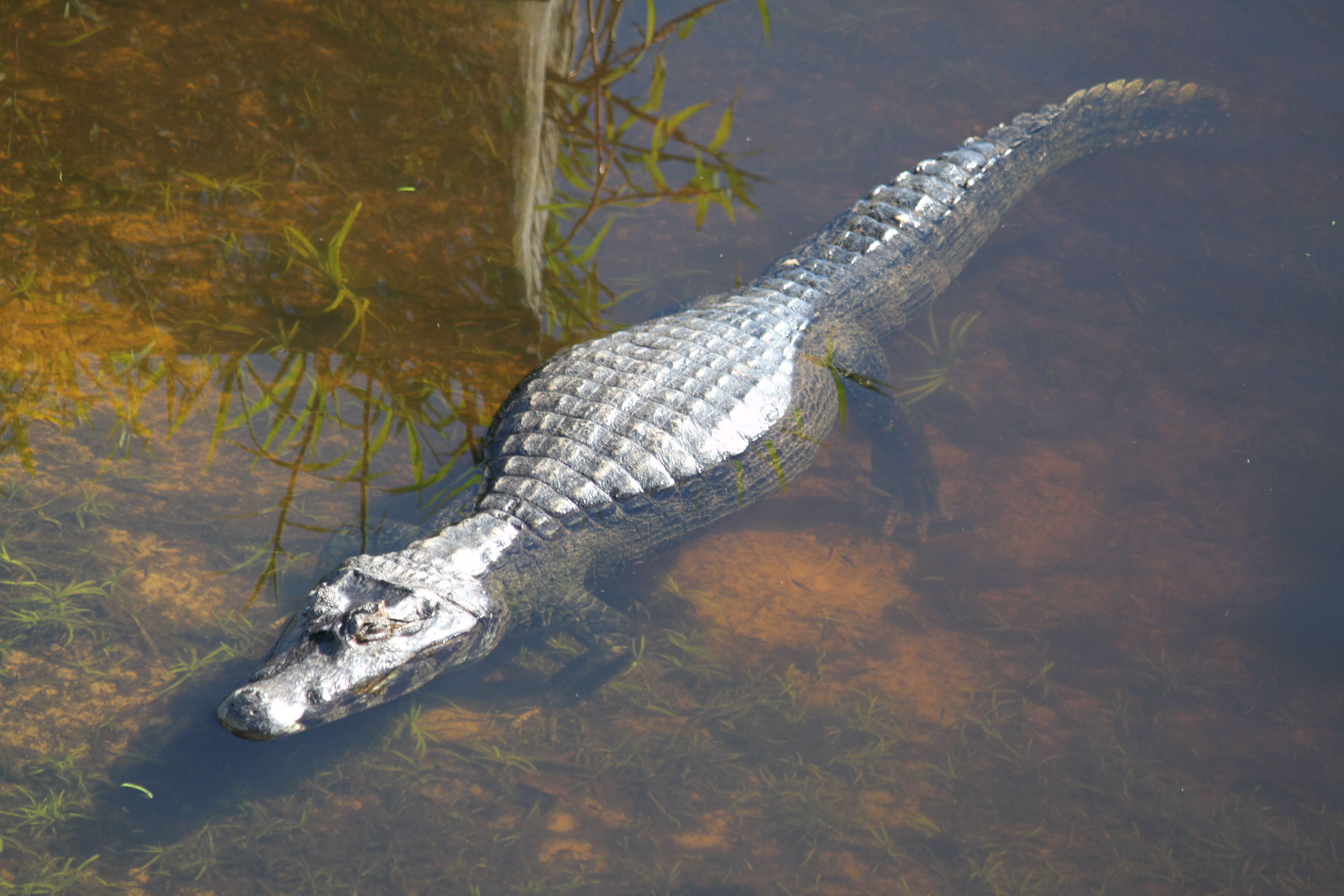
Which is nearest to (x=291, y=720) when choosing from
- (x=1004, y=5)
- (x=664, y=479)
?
(x=664, y=479)

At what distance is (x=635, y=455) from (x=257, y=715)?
155 cm

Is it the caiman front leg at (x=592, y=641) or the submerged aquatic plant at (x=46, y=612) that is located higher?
the submerged aquatic plant at (x=46, y=612)

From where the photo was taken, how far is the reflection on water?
2.69 meters

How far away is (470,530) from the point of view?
3.15 metres

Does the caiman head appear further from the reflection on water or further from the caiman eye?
the reflection on water

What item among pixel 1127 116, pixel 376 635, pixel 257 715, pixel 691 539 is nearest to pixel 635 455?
pixel 691 539

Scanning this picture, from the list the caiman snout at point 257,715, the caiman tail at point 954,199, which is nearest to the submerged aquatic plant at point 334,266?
the caiman snout at point 257,715

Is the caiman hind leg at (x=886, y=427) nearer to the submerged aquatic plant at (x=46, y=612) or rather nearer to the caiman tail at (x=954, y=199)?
the caiman tail at (x=954, y=199)

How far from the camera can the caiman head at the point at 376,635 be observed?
255 cm

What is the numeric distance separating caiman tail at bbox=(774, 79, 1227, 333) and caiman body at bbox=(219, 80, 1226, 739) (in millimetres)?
13

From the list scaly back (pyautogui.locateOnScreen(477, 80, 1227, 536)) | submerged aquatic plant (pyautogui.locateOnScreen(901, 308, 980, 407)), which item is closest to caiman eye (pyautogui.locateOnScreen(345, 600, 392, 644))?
scaly back (pyautogui.locateOnScreen(477, 80, 1227, 536))

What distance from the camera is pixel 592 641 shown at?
3182mm

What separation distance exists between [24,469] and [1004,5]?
22.2 feet

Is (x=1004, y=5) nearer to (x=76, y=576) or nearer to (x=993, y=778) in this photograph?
(x=993, y=778)
